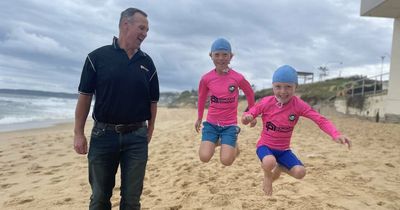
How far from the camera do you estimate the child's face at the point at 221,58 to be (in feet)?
19.4

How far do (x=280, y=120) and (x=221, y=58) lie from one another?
4.41ft

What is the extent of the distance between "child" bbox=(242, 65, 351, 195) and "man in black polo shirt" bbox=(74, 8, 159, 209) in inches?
56.5

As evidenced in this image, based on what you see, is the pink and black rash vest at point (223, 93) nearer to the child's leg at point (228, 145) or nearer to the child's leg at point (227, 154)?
the child's leg at point (228, 145)

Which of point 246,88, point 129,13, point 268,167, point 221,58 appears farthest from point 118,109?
point 246,88

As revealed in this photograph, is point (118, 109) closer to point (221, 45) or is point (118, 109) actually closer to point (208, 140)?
point (208, 140)

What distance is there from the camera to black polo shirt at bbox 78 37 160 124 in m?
4.28

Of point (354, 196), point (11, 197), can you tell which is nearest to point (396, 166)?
point (354, 196)

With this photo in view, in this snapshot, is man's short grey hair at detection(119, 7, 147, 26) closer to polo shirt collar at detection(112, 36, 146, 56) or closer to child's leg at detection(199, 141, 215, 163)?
polo shirt collar at detection(112, 36, 146, 56)

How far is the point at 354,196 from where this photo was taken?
6.43m

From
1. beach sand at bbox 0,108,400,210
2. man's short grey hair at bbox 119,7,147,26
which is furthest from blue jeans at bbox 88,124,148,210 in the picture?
beach sand at bbox 0,108,400,210

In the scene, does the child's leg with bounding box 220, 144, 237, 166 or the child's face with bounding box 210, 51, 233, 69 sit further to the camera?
the child's face with bounding box 210, 51, 233, 69

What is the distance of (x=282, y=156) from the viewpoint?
5.36 metres

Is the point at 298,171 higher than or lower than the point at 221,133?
lower

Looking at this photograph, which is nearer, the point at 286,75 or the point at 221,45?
the point at 286,75
